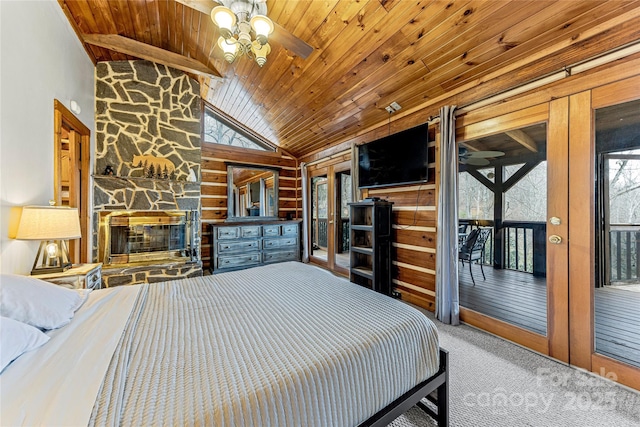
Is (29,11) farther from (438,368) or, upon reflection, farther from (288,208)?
(288,208)

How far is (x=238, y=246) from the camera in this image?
471 cm

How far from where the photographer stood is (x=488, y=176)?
8.93 ft

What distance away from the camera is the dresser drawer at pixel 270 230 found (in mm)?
5004

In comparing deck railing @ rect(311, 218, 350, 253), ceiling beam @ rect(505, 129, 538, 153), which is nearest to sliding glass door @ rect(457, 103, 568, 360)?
ceiling beam @ rect(505, 129, 538, 153)

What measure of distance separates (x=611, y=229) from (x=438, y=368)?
70.2 inches

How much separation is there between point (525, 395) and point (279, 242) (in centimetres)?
417

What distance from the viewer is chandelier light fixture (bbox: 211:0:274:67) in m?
1.75

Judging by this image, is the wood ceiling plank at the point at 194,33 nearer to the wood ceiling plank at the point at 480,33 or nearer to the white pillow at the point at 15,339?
the wood ceiling plank at the point at 480,33

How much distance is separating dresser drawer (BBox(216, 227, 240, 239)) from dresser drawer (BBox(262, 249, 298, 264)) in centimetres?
69

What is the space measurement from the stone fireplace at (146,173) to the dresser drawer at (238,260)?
17.7 inches

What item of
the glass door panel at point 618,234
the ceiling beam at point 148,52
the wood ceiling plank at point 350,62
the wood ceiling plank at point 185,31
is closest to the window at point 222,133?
the ceiling beam at point 148,52

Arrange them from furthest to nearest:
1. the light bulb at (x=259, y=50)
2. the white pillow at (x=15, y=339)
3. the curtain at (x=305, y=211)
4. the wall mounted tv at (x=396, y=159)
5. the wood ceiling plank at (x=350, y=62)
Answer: the curtain at (x=305, y=211) < the wall mounted tv at (x=396, y=159) < the wood ceiling plank at (x=350, y=62) < the light bulb at (x=259, y=50) < the white pillow at (x=15, y=339)

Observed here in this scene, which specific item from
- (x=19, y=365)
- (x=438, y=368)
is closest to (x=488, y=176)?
(x=438, y=368)

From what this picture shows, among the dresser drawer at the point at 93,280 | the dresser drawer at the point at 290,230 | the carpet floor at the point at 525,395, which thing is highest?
the dresser drawer at the point at 290,230
